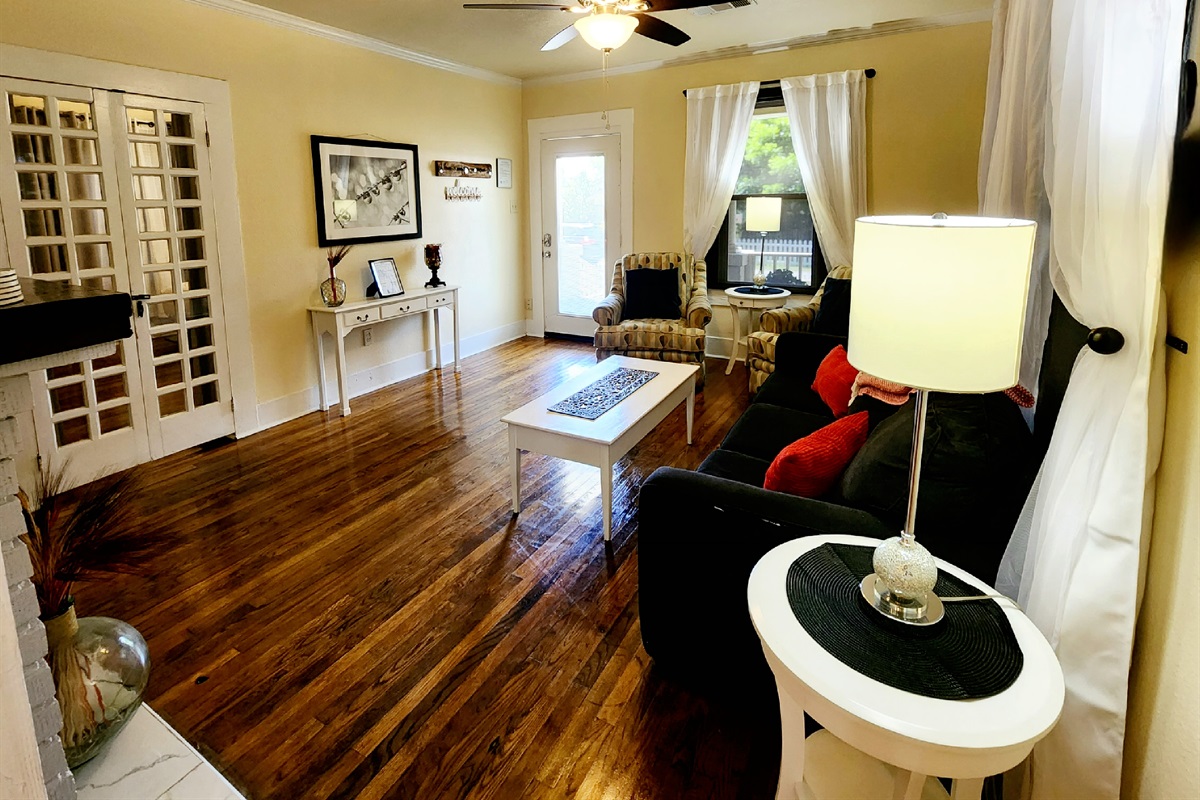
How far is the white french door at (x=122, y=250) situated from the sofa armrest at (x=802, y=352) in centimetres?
332

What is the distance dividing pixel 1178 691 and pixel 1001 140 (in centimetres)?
175

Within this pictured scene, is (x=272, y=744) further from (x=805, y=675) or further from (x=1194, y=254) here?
(x=1194, y=254)

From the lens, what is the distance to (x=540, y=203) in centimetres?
654

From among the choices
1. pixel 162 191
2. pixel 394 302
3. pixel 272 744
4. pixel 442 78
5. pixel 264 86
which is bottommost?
pixel 272 744

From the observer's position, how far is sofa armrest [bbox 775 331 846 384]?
11.6 feet

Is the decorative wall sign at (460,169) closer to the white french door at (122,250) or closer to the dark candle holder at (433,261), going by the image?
the dark candle holder at (433,261)

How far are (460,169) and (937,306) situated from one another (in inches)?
206

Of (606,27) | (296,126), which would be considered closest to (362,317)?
(296,126)

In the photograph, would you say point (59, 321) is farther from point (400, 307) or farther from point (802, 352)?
point (400, 307)

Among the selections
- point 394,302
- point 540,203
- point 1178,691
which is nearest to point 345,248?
point 394,302

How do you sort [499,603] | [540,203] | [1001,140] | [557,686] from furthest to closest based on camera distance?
1. [540,203]
2. [499,603]
3. [1001,140]
4. [557,686]

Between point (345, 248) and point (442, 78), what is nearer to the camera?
Result: point (345, 248)

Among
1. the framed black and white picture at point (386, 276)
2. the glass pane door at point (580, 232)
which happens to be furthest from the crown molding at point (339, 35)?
the framed black and white picture at point (386, 276)

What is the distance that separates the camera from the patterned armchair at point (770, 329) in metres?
4.41
